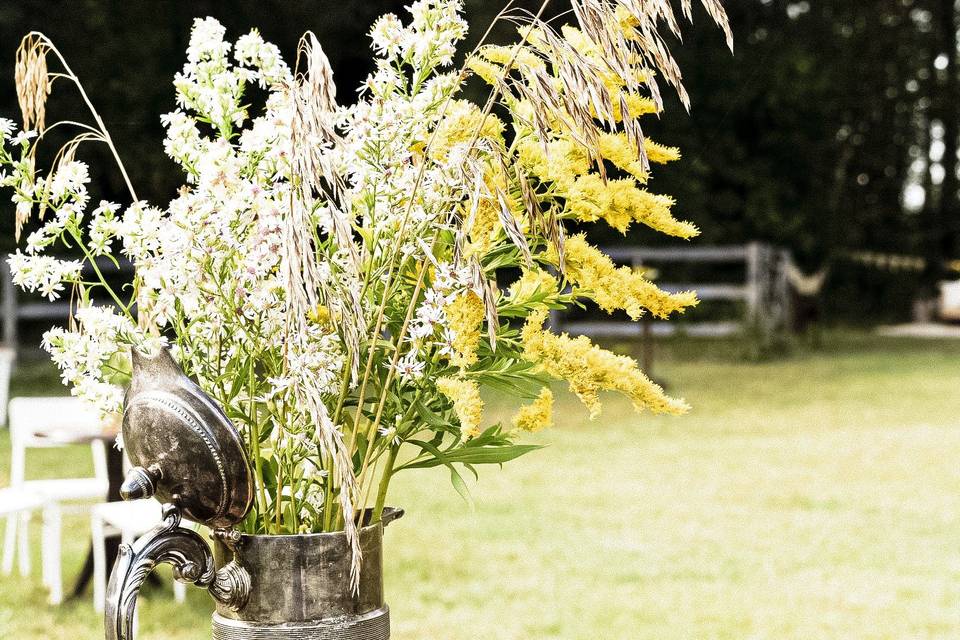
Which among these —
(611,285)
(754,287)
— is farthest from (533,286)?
(754,287)

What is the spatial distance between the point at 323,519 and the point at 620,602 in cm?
294

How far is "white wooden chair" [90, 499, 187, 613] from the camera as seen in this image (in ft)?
12.1

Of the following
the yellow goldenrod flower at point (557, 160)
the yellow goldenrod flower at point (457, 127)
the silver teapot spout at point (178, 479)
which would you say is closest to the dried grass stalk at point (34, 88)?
the silver teapot spout at point (178, 479)

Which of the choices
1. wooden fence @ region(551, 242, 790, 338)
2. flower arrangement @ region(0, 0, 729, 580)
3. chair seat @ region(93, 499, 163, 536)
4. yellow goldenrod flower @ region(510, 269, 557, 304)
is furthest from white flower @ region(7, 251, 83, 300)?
wooden fence @ region(551, 242, 790, 338)

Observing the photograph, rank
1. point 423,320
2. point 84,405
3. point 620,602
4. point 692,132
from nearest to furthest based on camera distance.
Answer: point 423,320, point 84,405, point 620,602, point 692,132

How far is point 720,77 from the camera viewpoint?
18484mm

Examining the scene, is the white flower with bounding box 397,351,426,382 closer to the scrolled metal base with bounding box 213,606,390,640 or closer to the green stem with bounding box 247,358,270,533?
the green stem with bounding box 247,358,270,533

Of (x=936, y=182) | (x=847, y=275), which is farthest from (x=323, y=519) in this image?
(x=936, y=182)

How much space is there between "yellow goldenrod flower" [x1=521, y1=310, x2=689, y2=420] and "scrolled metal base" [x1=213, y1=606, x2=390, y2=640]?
1.20 feet

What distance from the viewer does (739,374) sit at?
11.8 meters

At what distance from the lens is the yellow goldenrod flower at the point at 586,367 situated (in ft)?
4.22

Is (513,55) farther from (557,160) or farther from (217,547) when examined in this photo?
(217,547)

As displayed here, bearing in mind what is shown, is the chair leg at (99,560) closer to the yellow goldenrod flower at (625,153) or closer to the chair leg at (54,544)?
the chair leg at (54,544)

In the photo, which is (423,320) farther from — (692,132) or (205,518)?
(692,132)
